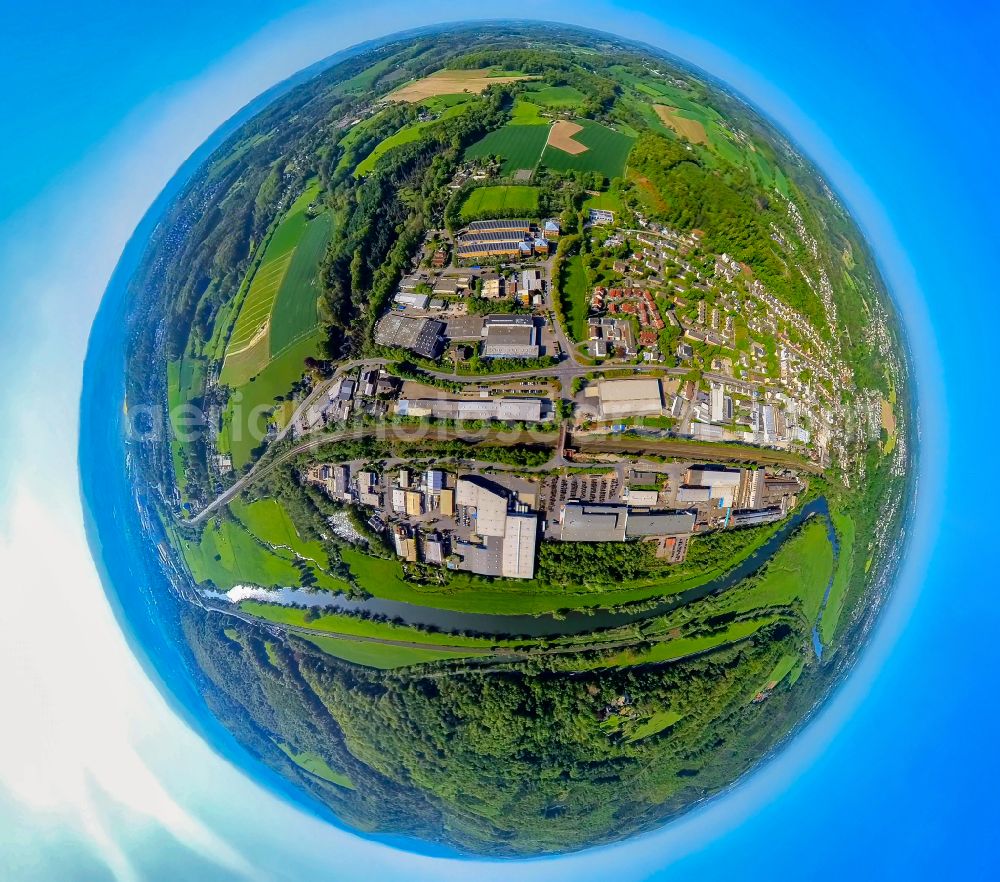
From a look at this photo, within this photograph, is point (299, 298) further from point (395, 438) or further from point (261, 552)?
point (261, 552)

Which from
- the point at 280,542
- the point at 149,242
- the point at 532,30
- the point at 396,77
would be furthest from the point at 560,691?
the point at 532,30

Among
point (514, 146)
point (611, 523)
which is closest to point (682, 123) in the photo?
point (514, 146)

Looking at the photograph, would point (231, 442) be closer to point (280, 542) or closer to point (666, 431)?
point (280, 542)

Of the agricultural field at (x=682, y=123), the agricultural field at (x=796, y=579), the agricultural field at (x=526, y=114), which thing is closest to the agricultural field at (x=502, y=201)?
the agricultural field at (x=526, y=114)

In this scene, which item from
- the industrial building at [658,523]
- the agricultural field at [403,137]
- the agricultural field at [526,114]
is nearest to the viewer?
the industrial building at [658,523]

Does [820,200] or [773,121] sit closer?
[820,200]

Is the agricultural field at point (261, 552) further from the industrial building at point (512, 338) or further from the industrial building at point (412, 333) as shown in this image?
the industrial building at point (512, 338)
